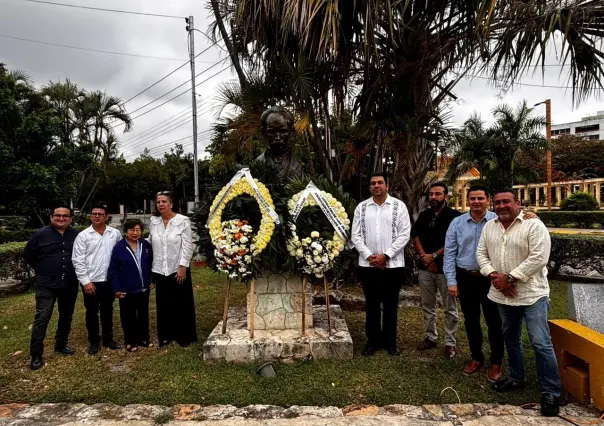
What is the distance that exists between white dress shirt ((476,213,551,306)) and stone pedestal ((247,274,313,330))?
1.92 metres

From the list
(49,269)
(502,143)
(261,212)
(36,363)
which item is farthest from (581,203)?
(36,363)

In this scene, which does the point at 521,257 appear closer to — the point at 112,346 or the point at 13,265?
the point at 112,346

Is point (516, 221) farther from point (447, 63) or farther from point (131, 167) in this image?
point (131, 167)

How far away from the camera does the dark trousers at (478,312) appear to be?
3521 mm

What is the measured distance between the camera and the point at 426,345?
425 centimetres

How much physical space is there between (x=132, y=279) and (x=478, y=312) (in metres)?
3.45

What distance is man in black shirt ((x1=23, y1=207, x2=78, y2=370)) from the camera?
396 centimetres

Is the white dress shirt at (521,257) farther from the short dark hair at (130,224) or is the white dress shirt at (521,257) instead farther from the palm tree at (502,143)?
the palm tree at (502,143)

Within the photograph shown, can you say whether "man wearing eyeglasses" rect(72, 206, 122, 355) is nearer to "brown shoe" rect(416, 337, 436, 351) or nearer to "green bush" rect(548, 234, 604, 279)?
"brown shoe" rect(416, 337, 436, 351)

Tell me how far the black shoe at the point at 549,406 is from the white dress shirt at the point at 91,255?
13.5 ft

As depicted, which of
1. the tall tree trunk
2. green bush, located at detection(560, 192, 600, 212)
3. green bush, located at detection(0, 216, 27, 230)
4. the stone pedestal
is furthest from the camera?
green bush, located at detection(560, 192, 600, 212)

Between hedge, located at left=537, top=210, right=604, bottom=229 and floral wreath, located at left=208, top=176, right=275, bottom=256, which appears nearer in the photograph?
floral wreath, located at left=208, top=176, right=275, bottom=256

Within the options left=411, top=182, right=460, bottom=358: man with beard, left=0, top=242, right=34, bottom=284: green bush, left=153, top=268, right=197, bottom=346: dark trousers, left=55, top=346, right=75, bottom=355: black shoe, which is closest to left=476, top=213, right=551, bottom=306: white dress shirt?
left=411, top=182, right=460, bottom=358: man with beard

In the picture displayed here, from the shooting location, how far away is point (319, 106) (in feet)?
21.8
